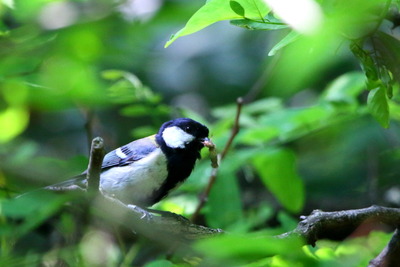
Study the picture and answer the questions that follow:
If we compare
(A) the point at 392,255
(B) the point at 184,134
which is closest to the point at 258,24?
(A) the point at 392,255

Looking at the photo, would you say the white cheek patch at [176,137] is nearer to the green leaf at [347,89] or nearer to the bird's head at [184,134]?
the bird's head at [184,134]

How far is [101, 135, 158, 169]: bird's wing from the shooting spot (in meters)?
1.94

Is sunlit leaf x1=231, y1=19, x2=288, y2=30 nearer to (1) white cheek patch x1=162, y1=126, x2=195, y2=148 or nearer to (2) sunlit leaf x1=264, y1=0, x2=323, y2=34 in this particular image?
(2) sunlit leaf x1=264, y1=0, x2=323, y2=34

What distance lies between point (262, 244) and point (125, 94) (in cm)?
130

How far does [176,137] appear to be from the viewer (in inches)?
78.0

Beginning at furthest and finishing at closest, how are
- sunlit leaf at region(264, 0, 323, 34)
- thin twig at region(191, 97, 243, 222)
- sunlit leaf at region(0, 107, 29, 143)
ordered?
1. thin twig at region(191, 97, 243, 222)
2. sunlit leaf at region(0, 107, 29, 143)
3. sunlit leaf at region(264, 0, 323, 34)

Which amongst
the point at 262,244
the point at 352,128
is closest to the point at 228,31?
the point at 352,128

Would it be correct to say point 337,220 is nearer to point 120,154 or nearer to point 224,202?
point 224,202

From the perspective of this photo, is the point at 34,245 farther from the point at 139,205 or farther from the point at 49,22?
the point at 49,22

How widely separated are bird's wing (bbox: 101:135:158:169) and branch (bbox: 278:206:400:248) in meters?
0.85

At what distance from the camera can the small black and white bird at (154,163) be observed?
1843 mm

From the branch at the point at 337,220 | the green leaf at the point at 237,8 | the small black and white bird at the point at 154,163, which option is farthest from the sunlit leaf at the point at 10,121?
the green leaf at the point at 237,8

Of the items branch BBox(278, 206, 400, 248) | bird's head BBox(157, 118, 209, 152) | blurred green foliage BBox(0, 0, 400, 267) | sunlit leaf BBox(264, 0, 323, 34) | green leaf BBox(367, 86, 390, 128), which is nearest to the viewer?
Answer: sunlit leaf BBox(264, 0, 323, 34)

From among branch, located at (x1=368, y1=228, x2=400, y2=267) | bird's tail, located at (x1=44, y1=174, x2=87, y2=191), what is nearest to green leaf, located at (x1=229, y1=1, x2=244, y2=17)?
bird's tail, located at (x1=44, y1=174, x2=87, y2=191)
